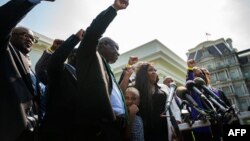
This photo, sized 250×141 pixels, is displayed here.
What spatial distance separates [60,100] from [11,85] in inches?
18.5

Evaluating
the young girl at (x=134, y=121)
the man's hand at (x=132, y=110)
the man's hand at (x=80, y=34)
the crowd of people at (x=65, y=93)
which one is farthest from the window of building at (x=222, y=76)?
the man's hand at (x=80, y=34)

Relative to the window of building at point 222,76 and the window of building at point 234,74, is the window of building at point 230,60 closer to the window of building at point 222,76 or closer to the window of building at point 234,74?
the window of building at point 234,74

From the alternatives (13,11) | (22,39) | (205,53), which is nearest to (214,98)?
(22,39)

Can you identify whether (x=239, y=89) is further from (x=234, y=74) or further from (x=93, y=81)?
(x=93, y=81)

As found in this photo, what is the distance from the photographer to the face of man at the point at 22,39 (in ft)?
6.81

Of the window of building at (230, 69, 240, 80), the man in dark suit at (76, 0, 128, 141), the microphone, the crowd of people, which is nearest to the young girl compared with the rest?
the crowd of people

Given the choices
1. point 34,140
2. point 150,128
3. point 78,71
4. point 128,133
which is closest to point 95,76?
point 78,71

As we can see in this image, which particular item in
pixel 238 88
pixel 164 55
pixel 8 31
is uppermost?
pixel 164 55

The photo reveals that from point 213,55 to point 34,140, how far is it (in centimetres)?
4359

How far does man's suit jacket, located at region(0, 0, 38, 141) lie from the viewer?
127cm

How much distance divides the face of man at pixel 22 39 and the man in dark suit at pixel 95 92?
67cm

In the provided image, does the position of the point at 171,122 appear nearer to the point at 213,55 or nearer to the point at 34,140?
the point at 34,140

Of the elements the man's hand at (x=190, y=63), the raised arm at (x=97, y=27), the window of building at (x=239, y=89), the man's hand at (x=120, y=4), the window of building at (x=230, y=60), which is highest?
the window of building at (x=230, y=60)

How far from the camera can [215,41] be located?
41.9 metres
